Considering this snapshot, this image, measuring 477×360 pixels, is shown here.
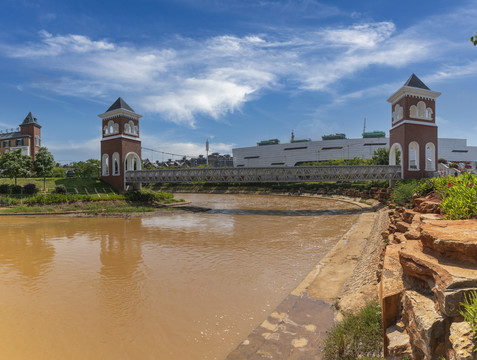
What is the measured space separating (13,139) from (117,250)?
5618 cm

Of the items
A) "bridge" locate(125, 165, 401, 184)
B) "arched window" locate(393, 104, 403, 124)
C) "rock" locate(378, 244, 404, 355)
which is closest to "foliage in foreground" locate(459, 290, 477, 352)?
"rock" locate(378, 244, 404, 355)

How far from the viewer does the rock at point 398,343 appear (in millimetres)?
3095

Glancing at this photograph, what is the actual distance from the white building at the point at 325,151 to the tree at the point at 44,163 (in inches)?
2237

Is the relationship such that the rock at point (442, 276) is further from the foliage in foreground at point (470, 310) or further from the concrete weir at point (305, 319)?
the concrete weir at point (305, 319)

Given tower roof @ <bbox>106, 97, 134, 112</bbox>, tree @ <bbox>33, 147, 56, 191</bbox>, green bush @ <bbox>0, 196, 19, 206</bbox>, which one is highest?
tower roof @ <bbox>106, 97, 134, 112</bbox>

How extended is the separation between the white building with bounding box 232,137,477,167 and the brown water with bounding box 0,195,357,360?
59793 millimetres

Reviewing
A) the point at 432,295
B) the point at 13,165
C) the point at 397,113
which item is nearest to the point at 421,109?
the point at 397,113

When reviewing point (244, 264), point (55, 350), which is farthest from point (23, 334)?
point (244, 264)

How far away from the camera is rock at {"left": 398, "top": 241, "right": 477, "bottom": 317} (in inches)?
108

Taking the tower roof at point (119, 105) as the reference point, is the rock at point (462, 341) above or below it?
below

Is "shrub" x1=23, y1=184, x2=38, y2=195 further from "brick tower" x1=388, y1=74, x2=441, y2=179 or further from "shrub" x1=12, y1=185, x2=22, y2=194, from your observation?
"brick tower" x1=388, y1=74, x2=441, y2=179

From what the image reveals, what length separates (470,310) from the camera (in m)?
2.48

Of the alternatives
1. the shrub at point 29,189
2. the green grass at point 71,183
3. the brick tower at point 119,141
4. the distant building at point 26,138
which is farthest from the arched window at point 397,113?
the distant building at point 26,138

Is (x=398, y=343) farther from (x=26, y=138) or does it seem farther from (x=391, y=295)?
(x=26, y=138)
